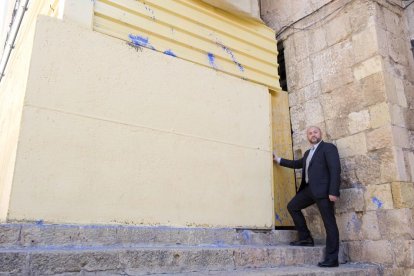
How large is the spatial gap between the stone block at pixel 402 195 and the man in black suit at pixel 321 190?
0.62m

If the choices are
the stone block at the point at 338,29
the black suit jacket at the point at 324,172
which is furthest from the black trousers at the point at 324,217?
the stone block at the point at 338,29

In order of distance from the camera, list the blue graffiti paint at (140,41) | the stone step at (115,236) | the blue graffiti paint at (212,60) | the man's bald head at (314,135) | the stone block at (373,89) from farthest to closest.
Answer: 1. the blue graffiti paint at (212,60)
2. the man's bald head at (314,135)
3. the stone block at (373,89)
4. the blue graffiti paint at (140,41)
5. the stone step at (115,236)

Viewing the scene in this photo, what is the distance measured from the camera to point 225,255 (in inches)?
133

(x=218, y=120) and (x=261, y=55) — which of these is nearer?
(x=218, y=120)

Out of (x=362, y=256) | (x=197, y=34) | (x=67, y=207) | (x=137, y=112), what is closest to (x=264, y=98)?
(x=197, y=34)

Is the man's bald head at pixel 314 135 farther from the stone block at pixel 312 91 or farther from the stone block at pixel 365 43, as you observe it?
the stone block at pixel 365 43

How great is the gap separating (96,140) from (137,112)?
567 millimetres

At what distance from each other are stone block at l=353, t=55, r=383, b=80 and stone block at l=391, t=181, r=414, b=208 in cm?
140

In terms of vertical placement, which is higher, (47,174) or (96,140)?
(96,140)

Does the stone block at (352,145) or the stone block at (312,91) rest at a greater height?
the stone block at (312,91)

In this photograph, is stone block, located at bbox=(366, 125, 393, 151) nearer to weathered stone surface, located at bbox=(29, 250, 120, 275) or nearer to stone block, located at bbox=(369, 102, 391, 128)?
stone block, located at bbox=(369, 102, 391, 128)

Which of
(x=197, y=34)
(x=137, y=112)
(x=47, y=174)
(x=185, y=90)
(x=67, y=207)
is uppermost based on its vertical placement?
(x=197, y=34)

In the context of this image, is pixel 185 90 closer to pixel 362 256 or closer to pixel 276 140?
pixel 276 140

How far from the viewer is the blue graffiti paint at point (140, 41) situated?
4179 millimetres
